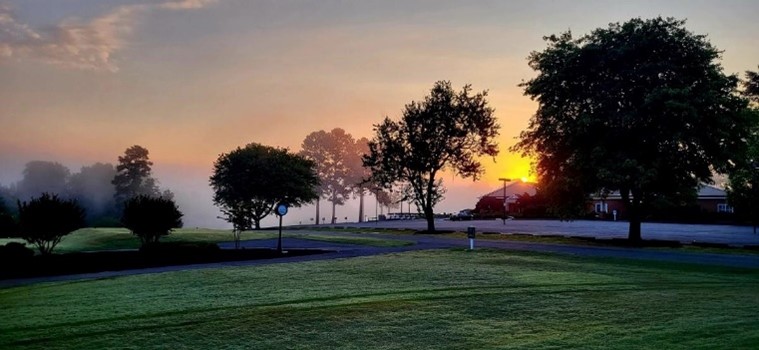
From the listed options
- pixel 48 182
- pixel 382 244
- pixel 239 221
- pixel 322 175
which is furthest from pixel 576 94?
pixel 48 182

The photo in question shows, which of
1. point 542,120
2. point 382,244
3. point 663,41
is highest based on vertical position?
point 663,41

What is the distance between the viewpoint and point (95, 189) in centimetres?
12900

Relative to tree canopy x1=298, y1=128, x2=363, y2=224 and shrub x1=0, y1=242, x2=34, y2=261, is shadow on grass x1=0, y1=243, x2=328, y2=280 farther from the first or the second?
tree canopy x1=298, y1=128, x2=363, y2=224

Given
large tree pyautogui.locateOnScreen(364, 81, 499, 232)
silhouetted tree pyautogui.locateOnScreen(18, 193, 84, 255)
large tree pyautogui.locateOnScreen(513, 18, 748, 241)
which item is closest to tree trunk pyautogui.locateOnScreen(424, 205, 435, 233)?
large tree pyautogui.locateOnScreen(364, 81, 499, 232)

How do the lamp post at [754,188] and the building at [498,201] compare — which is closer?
the lamp post at [754,188]

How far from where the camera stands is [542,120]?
3878 centimetres

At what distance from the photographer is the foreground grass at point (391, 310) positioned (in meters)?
9.42

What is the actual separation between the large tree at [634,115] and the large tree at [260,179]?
4261 centimetres

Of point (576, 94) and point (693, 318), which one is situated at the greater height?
point (576, 94)

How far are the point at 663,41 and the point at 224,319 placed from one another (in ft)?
111

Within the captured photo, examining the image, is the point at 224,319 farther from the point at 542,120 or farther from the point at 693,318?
the point at 542,120

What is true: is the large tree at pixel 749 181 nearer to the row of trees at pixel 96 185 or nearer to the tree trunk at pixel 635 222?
the tree trunk at pixel 635 222

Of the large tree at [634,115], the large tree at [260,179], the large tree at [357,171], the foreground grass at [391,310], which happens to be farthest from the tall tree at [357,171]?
the foreground grass at [391,310]

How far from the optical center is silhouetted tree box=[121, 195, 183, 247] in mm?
29578
